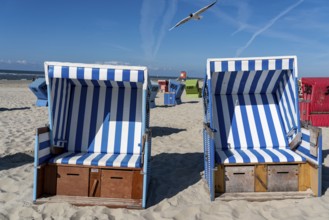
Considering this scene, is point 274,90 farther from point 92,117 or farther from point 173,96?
point 173,96

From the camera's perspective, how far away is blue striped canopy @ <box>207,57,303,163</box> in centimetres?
488

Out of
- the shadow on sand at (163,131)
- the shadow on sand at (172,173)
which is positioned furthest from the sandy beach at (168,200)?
the shadow on sand at (163,131)

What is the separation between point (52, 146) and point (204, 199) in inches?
88.6

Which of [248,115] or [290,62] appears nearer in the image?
[290,62]

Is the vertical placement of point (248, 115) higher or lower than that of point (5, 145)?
higher

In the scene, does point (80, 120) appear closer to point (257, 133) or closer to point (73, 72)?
point (73, 72)

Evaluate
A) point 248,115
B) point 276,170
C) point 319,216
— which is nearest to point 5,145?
point 248,115

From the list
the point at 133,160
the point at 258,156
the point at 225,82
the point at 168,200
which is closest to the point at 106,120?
the point at 133,160

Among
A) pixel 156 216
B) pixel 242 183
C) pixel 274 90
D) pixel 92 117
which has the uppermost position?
pixel 274 90

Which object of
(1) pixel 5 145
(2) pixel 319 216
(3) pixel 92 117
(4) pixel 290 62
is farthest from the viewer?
(1) pixel 5 145

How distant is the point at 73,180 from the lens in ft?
14.2

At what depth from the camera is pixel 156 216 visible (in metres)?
3.86

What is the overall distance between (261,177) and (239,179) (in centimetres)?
31

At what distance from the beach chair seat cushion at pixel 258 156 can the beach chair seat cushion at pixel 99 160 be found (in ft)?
3.96
